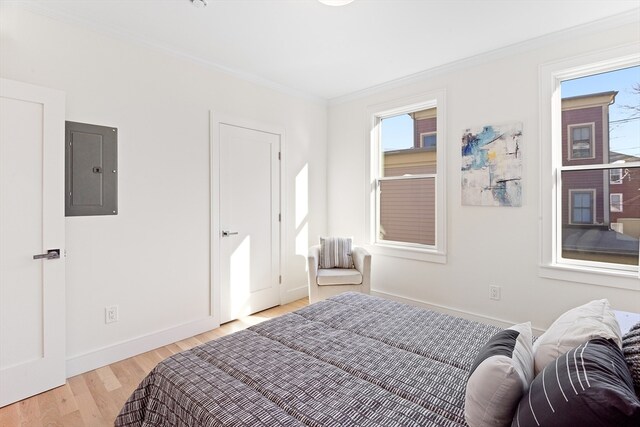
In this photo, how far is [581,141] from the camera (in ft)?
8.98

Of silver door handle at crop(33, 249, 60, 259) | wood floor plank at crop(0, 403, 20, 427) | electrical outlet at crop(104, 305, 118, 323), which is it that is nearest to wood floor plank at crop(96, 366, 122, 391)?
electrical outlet at crop(104, 305, 118, 323)

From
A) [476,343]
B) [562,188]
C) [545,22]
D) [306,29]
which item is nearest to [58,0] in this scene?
[306,29]

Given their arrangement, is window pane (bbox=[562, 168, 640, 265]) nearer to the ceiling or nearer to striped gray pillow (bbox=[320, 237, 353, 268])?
the ceiling

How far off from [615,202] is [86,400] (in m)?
4.09

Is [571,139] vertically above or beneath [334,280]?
above

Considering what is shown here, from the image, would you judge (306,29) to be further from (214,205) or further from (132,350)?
(132,350)

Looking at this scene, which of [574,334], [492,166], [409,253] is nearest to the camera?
[574,334]

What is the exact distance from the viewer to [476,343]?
1601mm

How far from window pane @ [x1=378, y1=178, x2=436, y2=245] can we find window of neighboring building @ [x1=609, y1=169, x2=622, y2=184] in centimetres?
146

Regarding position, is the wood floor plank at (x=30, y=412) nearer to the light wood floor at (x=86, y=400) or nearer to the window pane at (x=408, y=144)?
the light wood floor at (x=86, y=400)

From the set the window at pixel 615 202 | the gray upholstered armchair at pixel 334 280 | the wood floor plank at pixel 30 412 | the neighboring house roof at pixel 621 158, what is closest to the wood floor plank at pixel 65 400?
the wood floor plank at pixel 30 412

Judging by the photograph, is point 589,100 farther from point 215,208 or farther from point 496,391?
point 215,208

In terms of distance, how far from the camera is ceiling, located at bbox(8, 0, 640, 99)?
2.29 m

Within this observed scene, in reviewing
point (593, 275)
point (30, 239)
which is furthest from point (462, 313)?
point (30, 239)
